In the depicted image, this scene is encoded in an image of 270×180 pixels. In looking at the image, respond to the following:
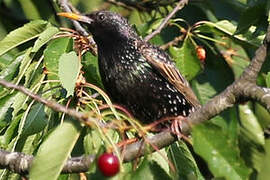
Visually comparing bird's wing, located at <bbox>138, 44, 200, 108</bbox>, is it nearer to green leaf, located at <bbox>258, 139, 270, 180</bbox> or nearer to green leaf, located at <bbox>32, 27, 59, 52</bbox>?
green leaf, located at <bbox>258, 139, 270, 180</bbox>

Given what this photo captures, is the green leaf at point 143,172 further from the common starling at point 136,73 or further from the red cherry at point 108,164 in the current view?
the common starling at point 136,73

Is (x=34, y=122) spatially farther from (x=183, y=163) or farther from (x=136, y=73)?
(x=136, y=73)

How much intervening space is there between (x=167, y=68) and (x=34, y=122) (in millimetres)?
1438

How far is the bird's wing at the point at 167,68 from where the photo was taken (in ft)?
16.0

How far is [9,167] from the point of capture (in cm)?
339

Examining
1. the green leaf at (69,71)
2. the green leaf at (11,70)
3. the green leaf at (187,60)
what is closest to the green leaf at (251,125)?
the green leaf at (187,60)

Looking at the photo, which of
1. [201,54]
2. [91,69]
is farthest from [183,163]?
[201,54]

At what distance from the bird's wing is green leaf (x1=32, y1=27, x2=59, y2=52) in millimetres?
856

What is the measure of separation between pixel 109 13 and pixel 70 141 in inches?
92.8

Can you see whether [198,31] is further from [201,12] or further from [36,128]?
[36,128]

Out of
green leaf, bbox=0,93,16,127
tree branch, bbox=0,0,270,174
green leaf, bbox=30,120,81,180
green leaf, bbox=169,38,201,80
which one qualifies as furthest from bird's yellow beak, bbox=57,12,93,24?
green leaf, bbox=30,120,81,180

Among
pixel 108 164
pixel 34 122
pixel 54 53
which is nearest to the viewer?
pixel 108 164

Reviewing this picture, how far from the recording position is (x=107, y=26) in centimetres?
502

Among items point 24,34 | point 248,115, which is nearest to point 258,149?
point 248,115
